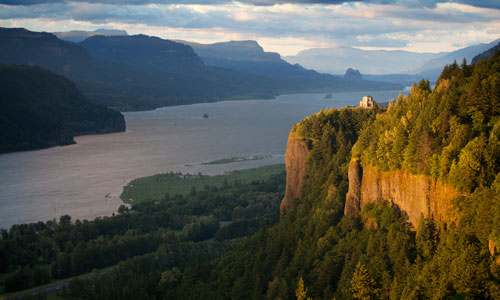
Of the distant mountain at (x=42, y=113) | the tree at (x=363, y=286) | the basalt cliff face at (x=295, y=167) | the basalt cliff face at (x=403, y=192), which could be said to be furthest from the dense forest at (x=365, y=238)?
the distant mountain at (x=42, y=113)

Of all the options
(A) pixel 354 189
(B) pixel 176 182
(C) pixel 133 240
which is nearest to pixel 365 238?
(A) pixel 354 189

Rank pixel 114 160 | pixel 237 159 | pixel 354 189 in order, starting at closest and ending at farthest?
pixel 354 189
pixel 237 159
pixel 114 160

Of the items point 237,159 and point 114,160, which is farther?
point 114,160

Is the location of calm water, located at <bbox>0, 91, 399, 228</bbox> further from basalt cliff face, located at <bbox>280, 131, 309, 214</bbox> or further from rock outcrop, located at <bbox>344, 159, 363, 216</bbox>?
rock outcrop, located at <bbox>344, 159, 363, 216</bbox>

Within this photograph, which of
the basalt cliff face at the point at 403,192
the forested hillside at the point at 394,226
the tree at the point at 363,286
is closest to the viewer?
the forested hillside at the point at 394,226

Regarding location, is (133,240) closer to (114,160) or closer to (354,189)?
(354,189)

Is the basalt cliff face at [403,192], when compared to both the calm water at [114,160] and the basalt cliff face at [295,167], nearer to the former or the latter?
the basalt cliff face at [295,167]
